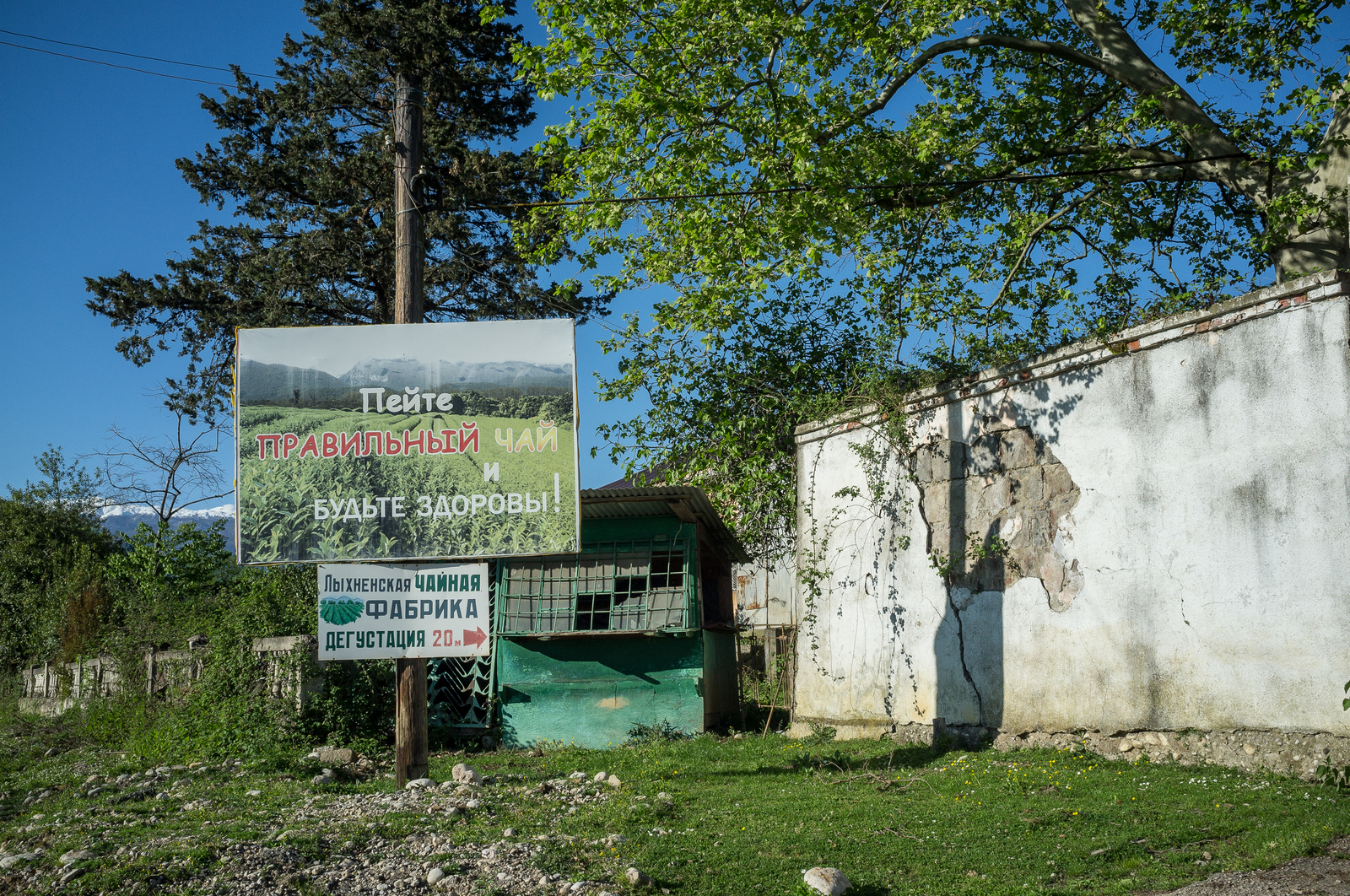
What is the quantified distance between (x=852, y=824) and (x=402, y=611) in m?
4.11

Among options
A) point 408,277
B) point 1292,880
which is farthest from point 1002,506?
point 408,277

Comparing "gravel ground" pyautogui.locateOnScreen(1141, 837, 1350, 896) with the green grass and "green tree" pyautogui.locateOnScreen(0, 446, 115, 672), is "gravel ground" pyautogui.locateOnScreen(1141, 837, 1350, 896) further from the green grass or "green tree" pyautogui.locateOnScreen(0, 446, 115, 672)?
"green tree" pyautogui.locateOnScreen(0, 446, 115, 672)

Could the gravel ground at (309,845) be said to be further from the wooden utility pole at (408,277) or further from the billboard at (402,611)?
the billboard at (402,611)

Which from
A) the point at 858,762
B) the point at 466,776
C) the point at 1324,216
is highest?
the point at 1324,216

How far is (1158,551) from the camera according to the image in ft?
23.8

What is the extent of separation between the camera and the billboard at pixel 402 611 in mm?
7602

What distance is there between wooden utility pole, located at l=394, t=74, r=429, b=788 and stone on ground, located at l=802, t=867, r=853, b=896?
423 centimetres

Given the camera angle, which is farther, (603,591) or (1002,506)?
(603,591)

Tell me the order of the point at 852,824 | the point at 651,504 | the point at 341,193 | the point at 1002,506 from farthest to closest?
the point at 341,193
the point at 651,504
the point at 1002,506
the point at 852,824

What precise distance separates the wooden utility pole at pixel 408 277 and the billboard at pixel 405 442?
1.83 feet

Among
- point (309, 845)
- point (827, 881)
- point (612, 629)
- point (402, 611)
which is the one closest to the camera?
point (827, 881)

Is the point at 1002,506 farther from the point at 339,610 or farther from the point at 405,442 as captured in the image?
the point at 339,610

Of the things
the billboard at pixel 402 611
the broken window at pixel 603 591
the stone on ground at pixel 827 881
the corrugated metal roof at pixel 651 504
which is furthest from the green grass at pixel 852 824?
the corrugated metal roof at pixel 651 504

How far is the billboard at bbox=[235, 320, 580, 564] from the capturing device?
7836mm
